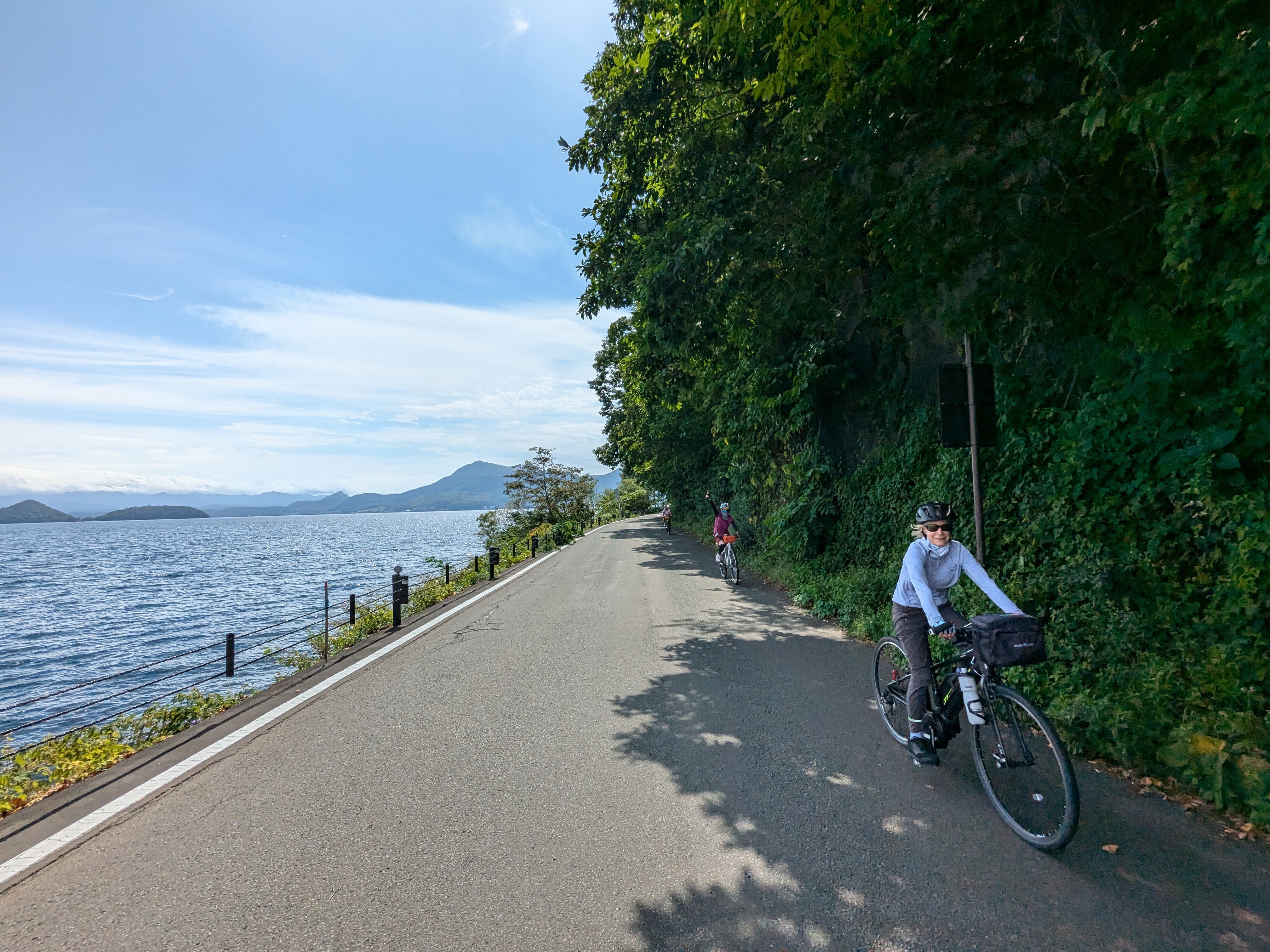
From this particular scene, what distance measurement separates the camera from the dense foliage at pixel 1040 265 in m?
4.14

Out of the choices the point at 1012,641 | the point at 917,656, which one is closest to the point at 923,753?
the point at 917,656

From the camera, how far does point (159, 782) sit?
14.7 ft

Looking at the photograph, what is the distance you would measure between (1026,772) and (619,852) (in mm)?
2490

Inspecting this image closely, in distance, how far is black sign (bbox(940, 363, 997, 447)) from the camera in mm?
6406

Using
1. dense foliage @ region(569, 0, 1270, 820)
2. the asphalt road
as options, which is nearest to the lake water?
the asphalt road

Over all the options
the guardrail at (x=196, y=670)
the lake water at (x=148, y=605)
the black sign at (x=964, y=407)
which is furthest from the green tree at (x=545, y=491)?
the black sign at (x=964, y=407)

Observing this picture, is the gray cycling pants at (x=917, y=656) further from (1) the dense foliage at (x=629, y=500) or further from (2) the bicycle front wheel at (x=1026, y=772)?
(1) the dense foliage at (x=629, y=500)

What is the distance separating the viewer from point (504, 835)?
3.57m

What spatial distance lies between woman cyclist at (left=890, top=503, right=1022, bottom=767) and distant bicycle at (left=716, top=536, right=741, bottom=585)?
9.71m

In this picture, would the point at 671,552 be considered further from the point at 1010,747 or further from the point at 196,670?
the point at 1010,747

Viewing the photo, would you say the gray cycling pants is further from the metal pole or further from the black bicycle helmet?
the metal pole

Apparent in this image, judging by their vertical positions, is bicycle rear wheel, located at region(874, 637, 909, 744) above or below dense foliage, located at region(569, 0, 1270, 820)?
below

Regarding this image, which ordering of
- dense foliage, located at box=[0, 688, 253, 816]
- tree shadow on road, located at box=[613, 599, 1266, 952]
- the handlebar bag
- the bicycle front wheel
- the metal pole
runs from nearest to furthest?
tree shadow on road, located at box=[613, 599, 1266, 952] → the bicycle front wheel → the handlebar bag → dense foliage, located at box=[0, 688, 253, 816] → the metal pole

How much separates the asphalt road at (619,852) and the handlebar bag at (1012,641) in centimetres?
103
